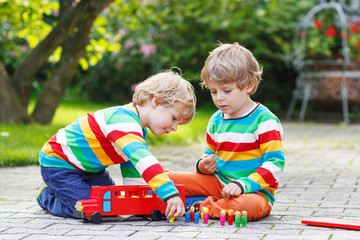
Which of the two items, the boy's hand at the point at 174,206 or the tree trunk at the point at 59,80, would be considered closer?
the boy's hand at the point at 174,206

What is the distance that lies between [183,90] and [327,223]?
995 mm

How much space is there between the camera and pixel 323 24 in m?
11.6

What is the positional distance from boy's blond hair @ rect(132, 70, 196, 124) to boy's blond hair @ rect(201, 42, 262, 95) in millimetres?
153

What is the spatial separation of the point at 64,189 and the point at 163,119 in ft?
2.22

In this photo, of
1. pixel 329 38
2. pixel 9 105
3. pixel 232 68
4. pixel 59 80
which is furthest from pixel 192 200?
pixel 329 38

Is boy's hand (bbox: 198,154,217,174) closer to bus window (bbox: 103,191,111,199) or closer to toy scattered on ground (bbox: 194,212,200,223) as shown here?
toy scattered on ground (bbox: 194,212,200,223)

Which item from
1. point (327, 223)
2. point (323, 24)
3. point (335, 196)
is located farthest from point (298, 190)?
point (323, 24)

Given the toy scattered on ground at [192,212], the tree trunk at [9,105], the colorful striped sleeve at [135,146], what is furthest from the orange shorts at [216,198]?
the tree trunk at [9,105]

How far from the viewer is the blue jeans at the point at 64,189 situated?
3316mm

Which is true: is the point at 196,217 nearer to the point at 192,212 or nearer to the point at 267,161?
the point at 192,212

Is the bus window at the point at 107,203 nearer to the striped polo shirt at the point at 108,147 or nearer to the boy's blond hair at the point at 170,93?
the striped polo shirt at the point at 108,147

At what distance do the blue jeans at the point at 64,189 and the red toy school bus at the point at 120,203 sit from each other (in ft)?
0.55

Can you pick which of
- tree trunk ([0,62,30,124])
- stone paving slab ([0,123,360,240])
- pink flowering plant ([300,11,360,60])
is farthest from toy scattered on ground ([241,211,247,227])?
pink flowering plant ([300,11,360,60])

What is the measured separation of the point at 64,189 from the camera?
3342mm
